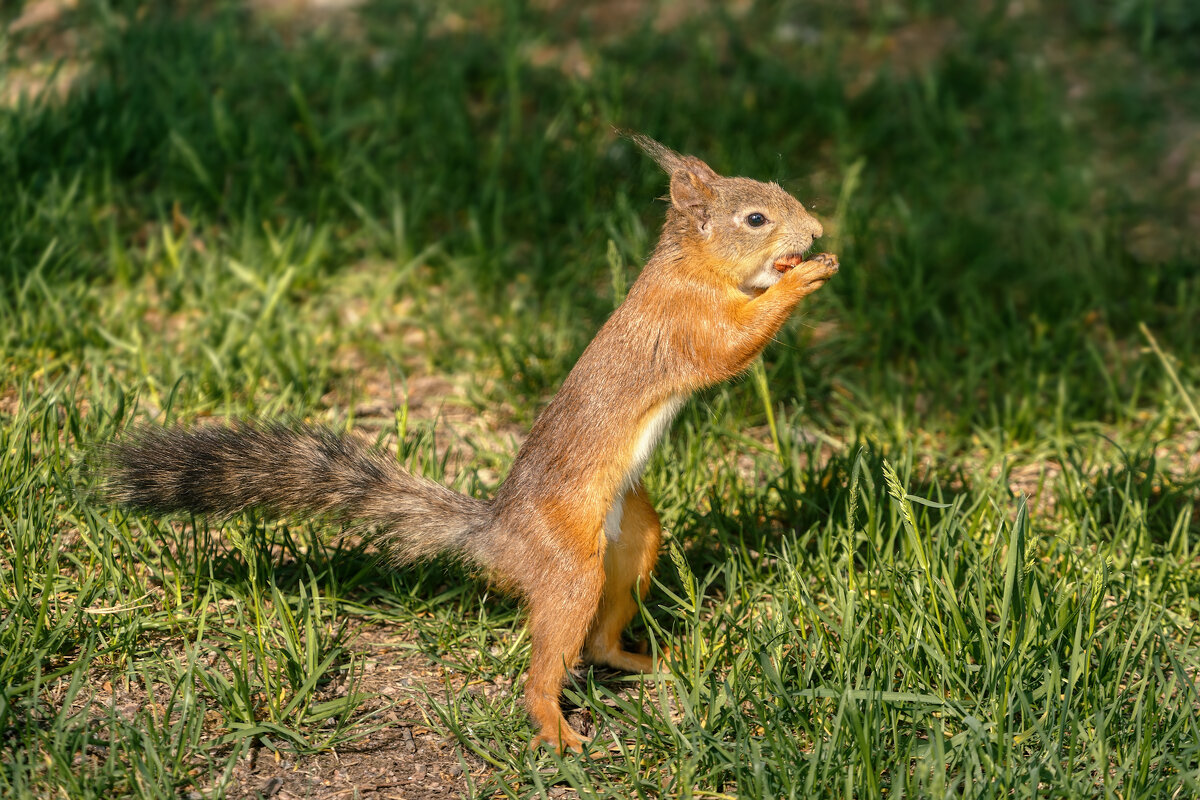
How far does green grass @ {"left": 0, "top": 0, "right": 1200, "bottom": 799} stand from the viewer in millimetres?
2779

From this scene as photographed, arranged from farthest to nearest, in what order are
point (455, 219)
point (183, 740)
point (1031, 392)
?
point (455, 219) < point (1031, 392) < point (183, 740)

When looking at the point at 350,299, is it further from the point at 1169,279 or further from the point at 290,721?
the point at 1169,279

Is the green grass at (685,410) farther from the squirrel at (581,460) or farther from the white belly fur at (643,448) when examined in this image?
the white belly fur at (643,448)

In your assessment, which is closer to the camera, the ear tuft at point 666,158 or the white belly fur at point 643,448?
the white belly fur at point 643,448

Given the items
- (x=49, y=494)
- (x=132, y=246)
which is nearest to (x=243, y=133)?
(x=132, y=246)

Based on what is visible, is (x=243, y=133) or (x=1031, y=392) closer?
(x=1031, y=392)

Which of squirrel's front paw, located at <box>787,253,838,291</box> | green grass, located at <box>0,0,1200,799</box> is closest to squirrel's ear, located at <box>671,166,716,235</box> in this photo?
squirrel's front paw, located at <box>787,253,838,291</box>

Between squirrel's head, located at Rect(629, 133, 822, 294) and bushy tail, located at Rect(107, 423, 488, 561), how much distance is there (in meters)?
0.85

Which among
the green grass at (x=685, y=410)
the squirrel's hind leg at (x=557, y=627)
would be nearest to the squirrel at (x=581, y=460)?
the squirrel's hind leg at (x=557, y=627)

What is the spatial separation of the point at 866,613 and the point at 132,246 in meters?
→ 3.25

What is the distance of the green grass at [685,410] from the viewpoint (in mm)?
2779

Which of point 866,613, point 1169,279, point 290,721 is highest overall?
point 1169,279

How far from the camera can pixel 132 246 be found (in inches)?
192

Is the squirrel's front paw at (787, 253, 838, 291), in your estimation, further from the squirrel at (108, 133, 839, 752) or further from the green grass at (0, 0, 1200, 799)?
the green grass at (0, 0, 1200, 799)
